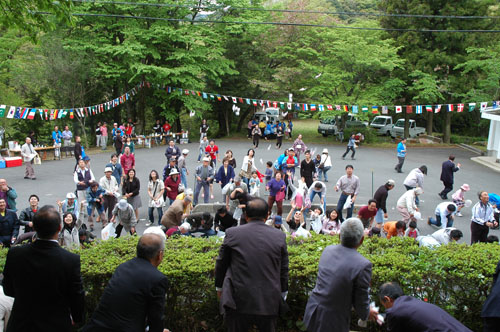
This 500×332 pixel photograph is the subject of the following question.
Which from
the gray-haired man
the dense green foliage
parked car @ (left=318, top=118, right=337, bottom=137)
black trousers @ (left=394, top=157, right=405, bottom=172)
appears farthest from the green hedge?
parked car @ (left=318, top=118, right=337, bottom=137)

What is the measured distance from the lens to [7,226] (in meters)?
8.15

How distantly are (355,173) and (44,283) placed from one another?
16856mm

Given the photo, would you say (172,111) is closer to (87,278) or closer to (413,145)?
(413,145)

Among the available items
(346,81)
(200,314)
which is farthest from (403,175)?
(200,314)

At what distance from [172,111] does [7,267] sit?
26259 mm

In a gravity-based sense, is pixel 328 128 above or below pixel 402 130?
above

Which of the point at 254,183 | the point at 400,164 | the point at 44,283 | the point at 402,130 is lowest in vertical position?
the point at 400,164

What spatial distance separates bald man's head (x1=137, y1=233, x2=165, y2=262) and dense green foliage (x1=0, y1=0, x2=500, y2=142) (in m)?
23.4

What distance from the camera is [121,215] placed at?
9.44 meters

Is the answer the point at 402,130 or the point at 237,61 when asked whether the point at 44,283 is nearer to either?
the point at 237,61

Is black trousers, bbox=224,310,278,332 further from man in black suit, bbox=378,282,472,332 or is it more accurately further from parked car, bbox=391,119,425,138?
parked car, bbox=391,119,425,138

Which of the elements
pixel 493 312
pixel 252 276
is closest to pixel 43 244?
pixel 252 276

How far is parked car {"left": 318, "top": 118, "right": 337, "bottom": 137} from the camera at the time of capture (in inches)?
1265

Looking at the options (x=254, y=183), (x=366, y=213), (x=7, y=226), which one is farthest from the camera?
(x=254, y=183)
